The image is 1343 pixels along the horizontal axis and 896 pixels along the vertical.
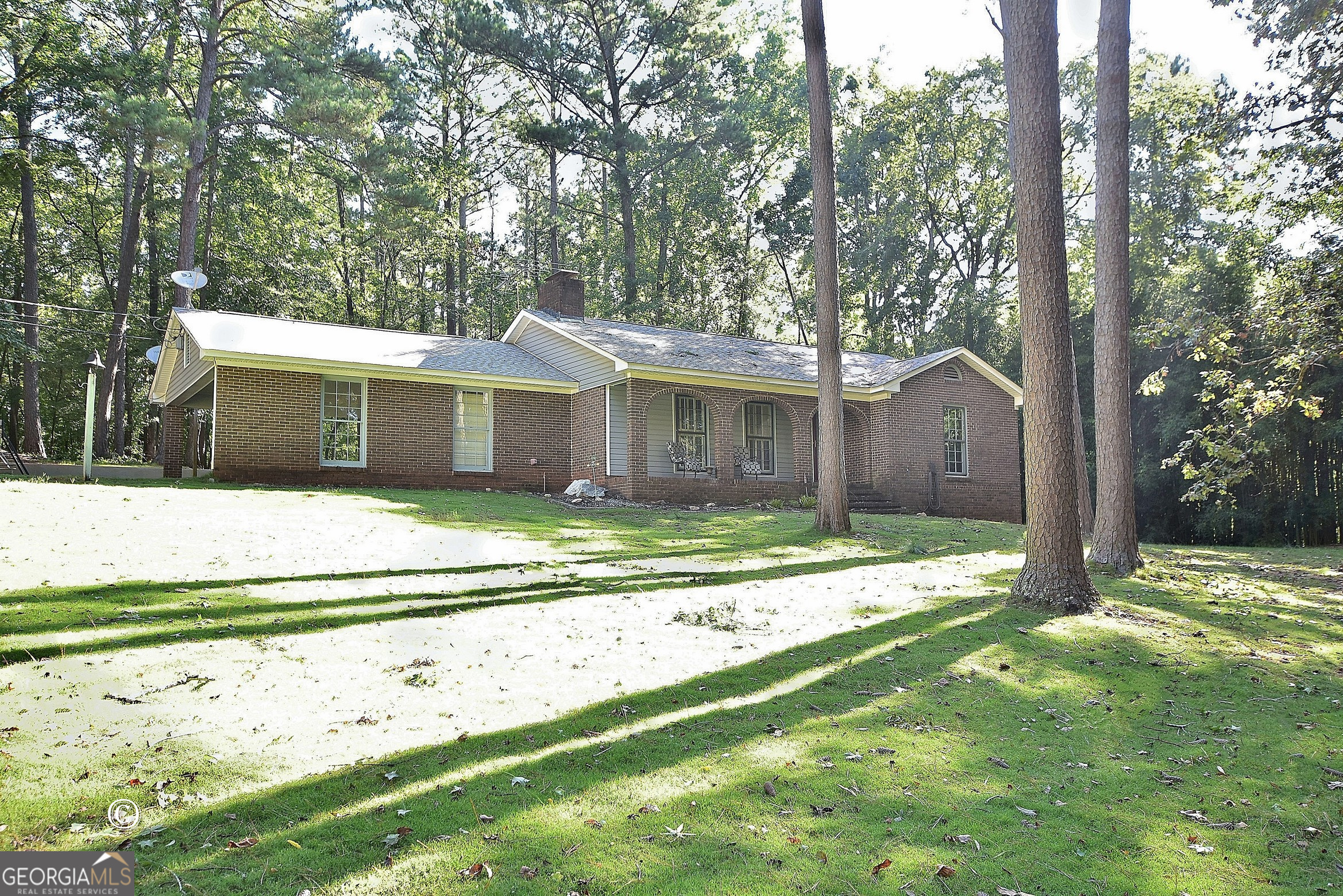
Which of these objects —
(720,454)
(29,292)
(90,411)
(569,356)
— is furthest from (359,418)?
(29,292)

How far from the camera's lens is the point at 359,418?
1698cm

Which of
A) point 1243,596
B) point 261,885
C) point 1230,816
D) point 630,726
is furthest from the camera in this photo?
point 1243,596

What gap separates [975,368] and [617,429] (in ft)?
36.4

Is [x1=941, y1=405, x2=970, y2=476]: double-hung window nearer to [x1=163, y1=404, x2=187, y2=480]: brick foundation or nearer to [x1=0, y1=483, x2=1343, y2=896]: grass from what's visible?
[x1=0, y1=483, x2=1343, y2=896]: grass

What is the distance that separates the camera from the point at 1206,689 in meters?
5.75

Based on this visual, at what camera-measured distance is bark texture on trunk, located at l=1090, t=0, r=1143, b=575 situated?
9.96 metres

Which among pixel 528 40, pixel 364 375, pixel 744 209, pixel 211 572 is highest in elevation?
pixel 528 40

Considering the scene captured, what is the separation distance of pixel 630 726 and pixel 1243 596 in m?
8.09

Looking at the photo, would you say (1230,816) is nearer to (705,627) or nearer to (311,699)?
(705,627)

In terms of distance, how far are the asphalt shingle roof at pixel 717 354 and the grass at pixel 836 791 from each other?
499 inches

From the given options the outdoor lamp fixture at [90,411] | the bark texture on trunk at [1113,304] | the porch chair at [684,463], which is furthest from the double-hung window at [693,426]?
the outdoor lamp fixture at [90,411]

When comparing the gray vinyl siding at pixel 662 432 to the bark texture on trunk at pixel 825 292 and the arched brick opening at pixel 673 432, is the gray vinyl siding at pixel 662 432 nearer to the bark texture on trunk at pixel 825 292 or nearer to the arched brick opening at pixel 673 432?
the arched brick opening at pixel 673 432

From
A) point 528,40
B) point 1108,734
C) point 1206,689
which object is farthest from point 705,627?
point 528,40

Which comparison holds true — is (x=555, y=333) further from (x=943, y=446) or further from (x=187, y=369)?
(x=943, y=446)
